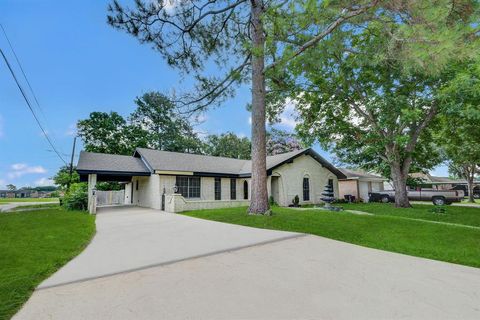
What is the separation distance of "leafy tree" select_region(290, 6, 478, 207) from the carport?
1135 cm

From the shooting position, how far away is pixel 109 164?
51.5 ft

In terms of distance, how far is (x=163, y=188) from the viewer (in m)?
15.6

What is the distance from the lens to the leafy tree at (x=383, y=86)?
5965 mm

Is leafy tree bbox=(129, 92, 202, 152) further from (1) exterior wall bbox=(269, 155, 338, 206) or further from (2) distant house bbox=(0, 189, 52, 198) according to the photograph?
(2) distant house bbox=(0, 189, 52, 198)

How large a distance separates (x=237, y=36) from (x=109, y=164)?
11.1m

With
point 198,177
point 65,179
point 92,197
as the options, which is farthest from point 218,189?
point 65,179

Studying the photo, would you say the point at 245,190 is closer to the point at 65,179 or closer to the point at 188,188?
the point at 188,188

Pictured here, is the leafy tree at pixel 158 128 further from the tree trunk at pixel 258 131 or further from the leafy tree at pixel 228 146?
the tree trunk at pixel 258 131

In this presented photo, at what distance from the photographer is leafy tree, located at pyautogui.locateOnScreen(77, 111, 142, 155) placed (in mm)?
30266

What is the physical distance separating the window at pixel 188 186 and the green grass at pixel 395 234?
7.16 meters

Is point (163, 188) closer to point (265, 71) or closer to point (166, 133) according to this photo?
point (265, 71)

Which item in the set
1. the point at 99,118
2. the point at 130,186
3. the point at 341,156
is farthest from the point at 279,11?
the point at 99,118

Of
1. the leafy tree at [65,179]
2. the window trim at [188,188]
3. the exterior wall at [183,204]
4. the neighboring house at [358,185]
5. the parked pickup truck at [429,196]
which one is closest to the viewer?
the exterior wall at [183,204]

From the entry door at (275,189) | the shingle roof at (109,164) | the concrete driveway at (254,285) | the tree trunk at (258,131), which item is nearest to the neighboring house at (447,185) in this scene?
the entry door at (275,189)
